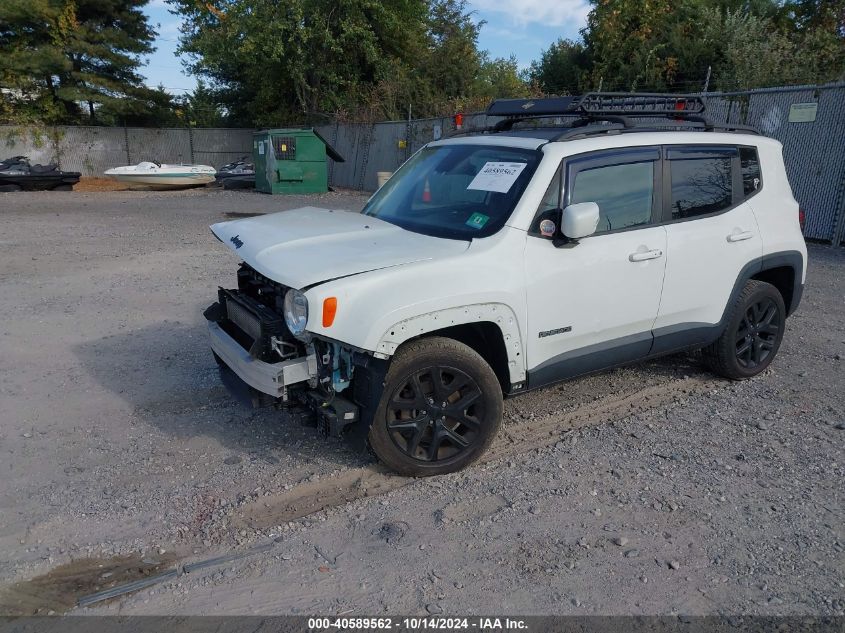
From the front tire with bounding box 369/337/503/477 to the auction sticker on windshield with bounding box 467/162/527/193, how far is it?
1.07 metres

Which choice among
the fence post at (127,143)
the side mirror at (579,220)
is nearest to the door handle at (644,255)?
the side mirror at (579,220)

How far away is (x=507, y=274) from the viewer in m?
3.88

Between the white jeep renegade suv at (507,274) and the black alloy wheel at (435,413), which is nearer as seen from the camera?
the white jeep renegade suv at (507,274)

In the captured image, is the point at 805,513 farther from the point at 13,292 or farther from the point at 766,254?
the point at 13,292

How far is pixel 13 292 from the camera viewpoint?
7.95 m

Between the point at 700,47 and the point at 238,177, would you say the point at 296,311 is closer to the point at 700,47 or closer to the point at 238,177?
the point at 700,47

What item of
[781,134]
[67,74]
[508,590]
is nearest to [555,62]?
[781,134]

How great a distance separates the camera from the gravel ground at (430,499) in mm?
2992

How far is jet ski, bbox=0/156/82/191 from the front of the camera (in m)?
21.9

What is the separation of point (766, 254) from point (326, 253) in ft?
11.3

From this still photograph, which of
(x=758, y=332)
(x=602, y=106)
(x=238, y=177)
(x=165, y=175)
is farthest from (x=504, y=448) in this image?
(x=165, y=175)

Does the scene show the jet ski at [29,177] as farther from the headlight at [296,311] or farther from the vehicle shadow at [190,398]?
the headlight at [296,311]

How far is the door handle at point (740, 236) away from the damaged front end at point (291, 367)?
2.98m

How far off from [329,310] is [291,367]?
0.44 m
